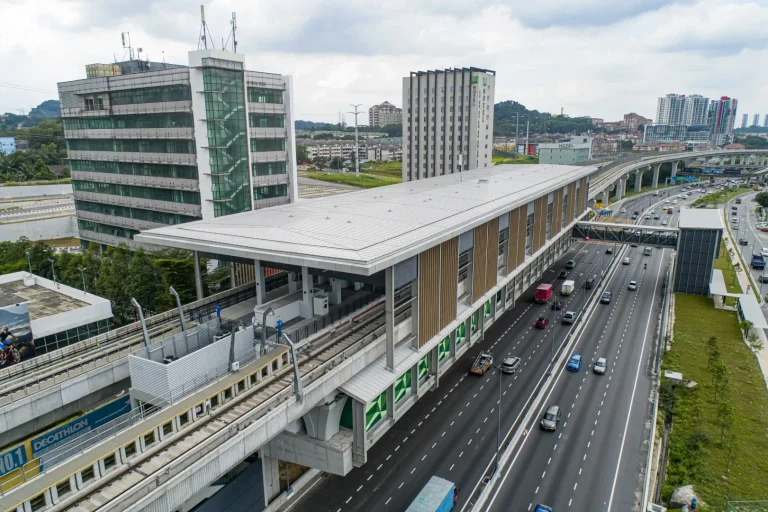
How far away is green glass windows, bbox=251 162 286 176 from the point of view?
6009 cm

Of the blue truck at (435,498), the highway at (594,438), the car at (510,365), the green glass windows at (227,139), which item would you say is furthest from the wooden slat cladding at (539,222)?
the blue truck at (435,498)

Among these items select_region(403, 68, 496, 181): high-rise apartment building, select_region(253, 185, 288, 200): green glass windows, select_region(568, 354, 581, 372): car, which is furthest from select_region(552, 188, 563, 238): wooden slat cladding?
select_region(403, 68, 496, 181): high-rise apartment building

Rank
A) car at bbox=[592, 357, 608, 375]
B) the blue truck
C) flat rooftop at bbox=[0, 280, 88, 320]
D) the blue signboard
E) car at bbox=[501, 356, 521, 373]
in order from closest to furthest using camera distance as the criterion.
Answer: the blue truck, the blue signboard, flat rooftop at bbox=[0, 280, 88, 320], car at bbox=[592, 357, 608, 375], car at bbox=[501, 356, 521, 373]

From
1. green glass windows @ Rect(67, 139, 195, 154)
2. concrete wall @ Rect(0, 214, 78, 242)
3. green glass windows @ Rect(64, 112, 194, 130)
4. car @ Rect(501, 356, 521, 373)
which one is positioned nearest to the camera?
car @ Rect(501, 356, 521, 373)

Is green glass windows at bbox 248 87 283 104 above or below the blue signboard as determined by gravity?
above

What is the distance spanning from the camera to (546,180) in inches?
2744

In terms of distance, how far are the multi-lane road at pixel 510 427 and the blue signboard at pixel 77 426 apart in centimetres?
1252

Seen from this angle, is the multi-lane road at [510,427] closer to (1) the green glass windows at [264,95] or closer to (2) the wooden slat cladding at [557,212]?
(2) the wooden slat cladding at [557,212]

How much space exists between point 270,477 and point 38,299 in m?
29.9

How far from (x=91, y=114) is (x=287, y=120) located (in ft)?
83.4

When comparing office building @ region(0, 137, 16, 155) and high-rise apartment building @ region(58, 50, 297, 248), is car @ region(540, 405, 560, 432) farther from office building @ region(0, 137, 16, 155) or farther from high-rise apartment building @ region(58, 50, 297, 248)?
office building @ region(0, 137, 16, 155)

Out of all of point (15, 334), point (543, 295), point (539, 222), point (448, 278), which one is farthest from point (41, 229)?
point (543, 295)

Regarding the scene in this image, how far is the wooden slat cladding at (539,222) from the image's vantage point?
5928cm

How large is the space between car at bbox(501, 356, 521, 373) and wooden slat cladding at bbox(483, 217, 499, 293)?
25.2ft
